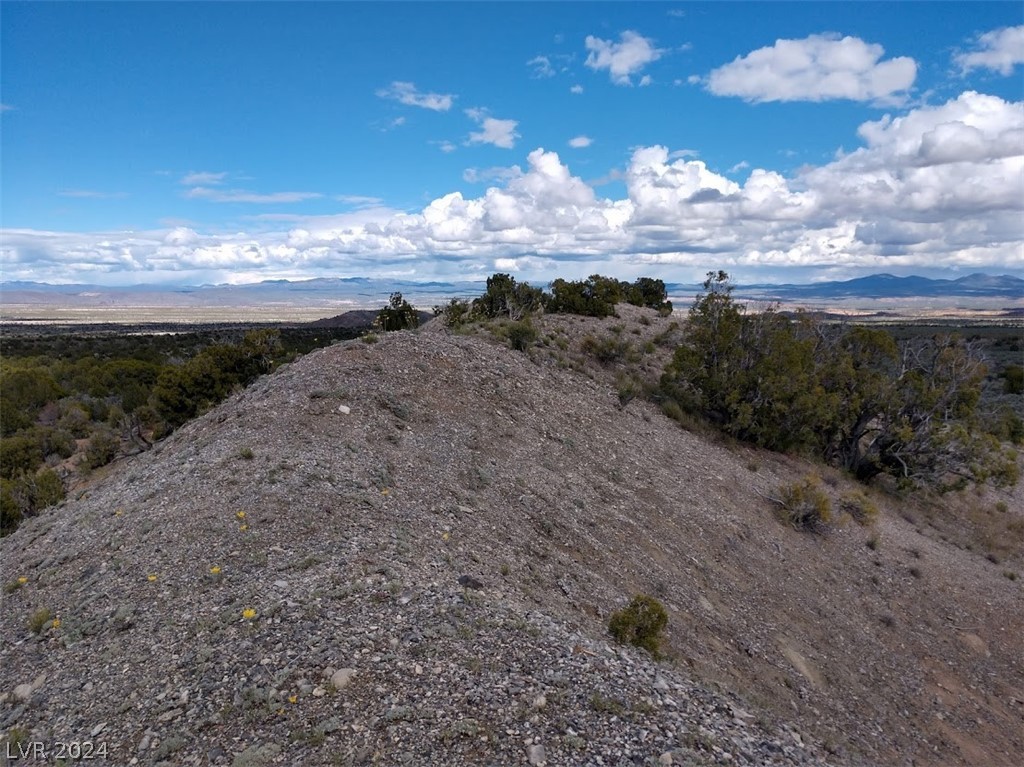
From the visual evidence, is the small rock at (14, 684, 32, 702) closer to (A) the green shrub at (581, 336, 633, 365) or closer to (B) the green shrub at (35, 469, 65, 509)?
(B) the green shrub at (35, 469, 65, 509)

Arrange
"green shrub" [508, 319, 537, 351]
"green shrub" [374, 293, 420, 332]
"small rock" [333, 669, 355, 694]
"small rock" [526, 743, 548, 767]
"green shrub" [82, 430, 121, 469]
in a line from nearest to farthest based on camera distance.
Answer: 1. "small rock" [526, 743, 548, 767]
2. "small rock" [333, 669, 355, 694]
3. "green shrub" [82, 430, 121, 469]
4. "green shrub" [508, 319, 537, 351]
5. "green shrub" [374, 293, 420, 332]

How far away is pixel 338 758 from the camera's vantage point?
16.9 ft

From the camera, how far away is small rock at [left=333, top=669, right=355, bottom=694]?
5883 mm

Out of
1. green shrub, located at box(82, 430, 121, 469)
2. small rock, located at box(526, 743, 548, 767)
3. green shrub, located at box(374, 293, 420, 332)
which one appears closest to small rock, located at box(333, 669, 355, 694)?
small rock, located at box(526, 743, 548, 767)

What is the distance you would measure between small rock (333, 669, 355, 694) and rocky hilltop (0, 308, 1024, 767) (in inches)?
1.5

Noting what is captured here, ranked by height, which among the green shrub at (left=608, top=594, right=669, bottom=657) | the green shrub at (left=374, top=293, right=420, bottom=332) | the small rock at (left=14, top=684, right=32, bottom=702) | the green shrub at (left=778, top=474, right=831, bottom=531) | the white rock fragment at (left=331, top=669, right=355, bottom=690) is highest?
the green shrub at (left=374, top=293, right=420, bottom=332)

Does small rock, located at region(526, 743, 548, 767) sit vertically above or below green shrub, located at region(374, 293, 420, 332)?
below

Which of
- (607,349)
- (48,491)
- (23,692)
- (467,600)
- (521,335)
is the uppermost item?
(521,335)

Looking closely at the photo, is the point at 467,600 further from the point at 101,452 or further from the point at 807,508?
the point at 101,452

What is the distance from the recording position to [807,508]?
611 inches

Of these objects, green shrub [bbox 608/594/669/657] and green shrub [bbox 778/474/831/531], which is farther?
green shrub [bbox 778/474/831/531]

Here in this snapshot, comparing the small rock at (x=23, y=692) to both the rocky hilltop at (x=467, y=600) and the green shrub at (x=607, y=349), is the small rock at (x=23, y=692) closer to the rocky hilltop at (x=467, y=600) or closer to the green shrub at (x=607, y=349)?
the rocky hilltop at (x=467, y=600)

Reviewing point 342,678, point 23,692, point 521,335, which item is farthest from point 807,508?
point 23,692

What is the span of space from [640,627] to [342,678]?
13.5 feet
